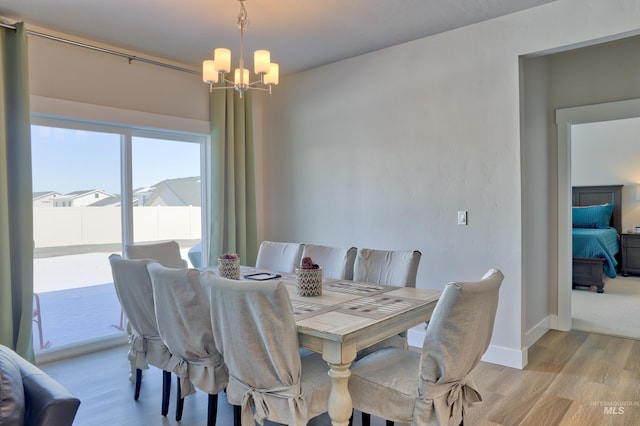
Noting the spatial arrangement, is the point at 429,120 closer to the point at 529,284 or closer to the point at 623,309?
the point at 529,284

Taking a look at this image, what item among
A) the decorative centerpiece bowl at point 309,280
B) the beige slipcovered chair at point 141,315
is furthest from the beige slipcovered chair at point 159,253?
the decorative centerpiece bowl at point 309,280

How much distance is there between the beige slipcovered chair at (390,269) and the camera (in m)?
2.61

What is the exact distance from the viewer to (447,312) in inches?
64.5

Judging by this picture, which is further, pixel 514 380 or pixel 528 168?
pixel 528 168

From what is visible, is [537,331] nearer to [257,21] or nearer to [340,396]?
[340,396]

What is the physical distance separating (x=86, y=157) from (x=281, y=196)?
2.04m

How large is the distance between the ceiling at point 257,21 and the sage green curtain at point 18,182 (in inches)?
12.5

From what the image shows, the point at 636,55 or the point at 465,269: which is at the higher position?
the point at 636,55

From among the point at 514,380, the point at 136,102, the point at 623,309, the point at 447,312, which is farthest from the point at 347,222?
the point at 623,309

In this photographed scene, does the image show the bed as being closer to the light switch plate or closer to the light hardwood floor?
the light hardwood floor

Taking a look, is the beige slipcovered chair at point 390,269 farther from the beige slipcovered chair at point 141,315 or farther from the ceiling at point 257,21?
the ceiling at point 257,21

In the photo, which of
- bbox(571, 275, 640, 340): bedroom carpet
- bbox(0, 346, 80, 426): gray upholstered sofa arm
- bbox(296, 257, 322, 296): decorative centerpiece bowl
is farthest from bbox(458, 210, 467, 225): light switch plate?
bbox(0, 346, 80, 426): gray upholstered sofa arm

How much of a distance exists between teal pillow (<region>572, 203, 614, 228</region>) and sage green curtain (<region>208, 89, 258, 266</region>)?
569cm

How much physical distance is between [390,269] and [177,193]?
2.57 metres
